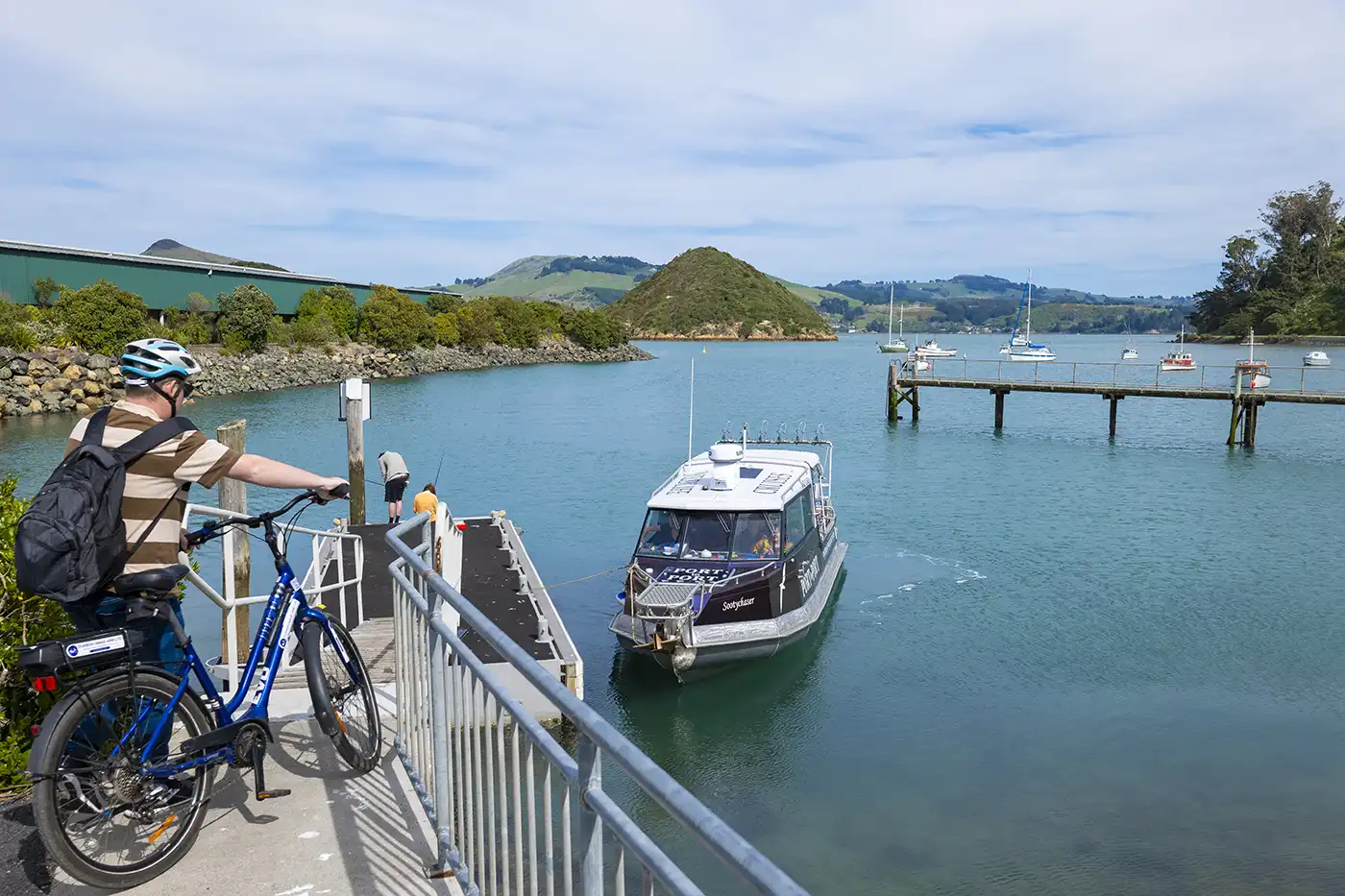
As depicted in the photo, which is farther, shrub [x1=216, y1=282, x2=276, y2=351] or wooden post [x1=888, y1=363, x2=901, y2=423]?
shrub [x1=216, y1=282, x2=276, y2=351]

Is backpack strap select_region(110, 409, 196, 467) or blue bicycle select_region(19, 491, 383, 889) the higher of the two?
backpack strap select_region(110, 409, 196, 467)

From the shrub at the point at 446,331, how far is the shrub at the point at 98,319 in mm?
44731

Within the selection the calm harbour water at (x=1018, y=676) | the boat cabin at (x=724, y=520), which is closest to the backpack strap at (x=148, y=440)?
the calm harbour water at (x=1018, y=676)

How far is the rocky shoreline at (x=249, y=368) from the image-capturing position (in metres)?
54.4

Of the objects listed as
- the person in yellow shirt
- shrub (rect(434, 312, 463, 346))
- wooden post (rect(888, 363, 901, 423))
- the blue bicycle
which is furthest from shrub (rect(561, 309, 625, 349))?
the blue bicycle

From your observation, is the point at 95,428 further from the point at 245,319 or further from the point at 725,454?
the point at 245,319

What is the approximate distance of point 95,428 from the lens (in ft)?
15.4

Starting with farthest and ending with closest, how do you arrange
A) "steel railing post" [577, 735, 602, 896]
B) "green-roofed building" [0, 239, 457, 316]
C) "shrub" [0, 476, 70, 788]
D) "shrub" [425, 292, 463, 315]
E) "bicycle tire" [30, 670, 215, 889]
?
"shrub" [425, 292, 463, 315] < "green-roofed building" [0, 239, 457, 316] < "shrub" [0, 476, 70, 788] < "bicycle tire" [30, 670, 215, 889] < "steel railing post" [577, 735, 602, 896]

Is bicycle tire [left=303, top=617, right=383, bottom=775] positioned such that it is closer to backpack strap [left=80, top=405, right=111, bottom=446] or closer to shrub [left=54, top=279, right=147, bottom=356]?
backpack strap [left=80, top=405, right=111, bottom=446]

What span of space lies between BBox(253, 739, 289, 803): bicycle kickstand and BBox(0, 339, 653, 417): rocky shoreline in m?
22.8

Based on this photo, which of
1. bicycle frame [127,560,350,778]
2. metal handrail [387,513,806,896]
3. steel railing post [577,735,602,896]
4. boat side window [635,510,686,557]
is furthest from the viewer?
boat side window [635,510,686,557]

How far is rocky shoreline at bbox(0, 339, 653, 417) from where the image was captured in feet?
179

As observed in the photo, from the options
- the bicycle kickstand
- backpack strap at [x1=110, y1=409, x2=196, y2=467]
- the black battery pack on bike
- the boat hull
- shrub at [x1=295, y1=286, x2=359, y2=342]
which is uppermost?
shrub at [x1=295, y1=286, x2=359, y2=342]

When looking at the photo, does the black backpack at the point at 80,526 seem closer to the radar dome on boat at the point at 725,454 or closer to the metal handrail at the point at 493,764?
the metal handrail at the point at 493,764
